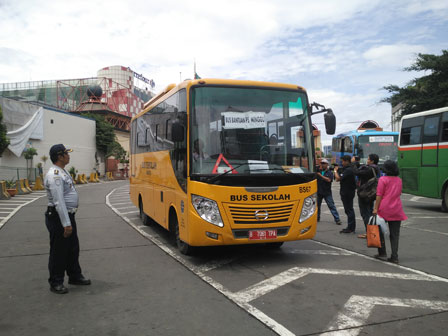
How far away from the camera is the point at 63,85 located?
256 feet

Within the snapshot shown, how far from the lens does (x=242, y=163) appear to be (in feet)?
20.5

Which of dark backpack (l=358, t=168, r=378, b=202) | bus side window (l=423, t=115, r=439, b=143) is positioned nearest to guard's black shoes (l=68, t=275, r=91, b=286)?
dark backpack (l=358, t=168, r=378, b=202)

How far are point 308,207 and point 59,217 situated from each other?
3.75m

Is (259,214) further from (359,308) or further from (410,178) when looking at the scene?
(410,178)

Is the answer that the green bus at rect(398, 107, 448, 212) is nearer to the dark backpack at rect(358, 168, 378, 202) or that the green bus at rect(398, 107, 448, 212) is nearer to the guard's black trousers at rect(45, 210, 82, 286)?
the dark backpack at rect(358, 168, 378, 202)

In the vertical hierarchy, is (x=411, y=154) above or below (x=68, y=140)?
below

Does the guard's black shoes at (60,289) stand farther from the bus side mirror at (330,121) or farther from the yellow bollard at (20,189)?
the yellow bollard at (20,189)

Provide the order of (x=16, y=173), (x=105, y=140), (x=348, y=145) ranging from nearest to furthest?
(x=348, y=145) < (x=16, y=173) < (x=105, y=140)

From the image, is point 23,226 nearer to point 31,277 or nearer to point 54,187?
point 31,277

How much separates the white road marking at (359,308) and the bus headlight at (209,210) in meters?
2.18

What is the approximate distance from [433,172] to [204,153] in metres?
10.3

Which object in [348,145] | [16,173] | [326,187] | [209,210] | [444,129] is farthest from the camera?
[16,173]

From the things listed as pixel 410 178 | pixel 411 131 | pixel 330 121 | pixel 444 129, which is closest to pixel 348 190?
pixel 330 121

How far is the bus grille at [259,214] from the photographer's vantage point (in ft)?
20.0
